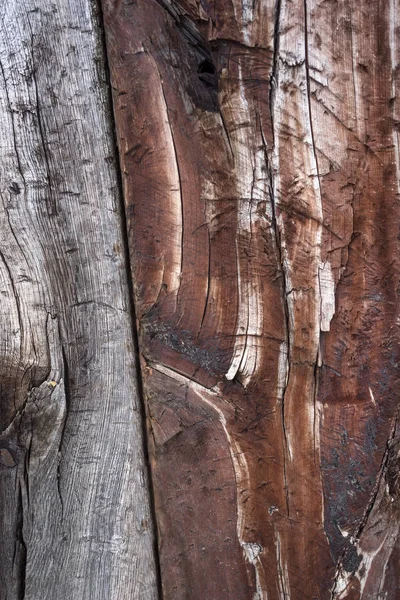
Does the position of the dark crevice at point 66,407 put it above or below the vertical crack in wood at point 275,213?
below

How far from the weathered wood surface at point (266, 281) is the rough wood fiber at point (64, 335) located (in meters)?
0.05

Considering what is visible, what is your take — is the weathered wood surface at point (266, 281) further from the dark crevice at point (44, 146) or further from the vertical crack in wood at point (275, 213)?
the dark crevice at point (44, 146)

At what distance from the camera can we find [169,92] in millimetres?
1031

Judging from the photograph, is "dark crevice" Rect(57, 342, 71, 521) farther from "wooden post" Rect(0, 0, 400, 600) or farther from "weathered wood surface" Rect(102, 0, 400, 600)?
"weathered wood surface" Rect(102, 0, 400, 600)

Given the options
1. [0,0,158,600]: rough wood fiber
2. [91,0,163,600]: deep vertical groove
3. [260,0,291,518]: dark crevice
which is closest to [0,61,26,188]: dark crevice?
[0,0,158,600]: rough wood fiber

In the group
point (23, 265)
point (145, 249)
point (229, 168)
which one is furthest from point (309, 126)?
point (23, 265)

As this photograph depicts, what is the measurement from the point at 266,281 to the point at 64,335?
436 mm

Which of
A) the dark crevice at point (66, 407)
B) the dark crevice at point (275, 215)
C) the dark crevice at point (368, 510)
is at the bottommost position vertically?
the dark crevice at point (368, 510)

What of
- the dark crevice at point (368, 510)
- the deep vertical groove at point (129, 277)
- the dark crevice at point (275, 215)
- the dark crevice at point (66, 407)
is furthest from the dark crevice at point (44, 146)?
the dark crevice at point (368, 510)

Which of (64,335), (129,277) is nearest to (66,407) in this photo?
(64,335)

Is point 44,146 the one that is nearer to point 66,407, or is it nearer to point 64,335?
point 64,335

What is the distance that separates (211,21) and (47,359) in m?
0.74

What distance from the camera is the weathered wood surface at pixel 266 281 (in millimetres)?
998

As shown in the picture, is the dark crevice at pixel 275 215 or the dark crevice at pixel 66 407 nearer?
the dark crevice at pixel 275 215
